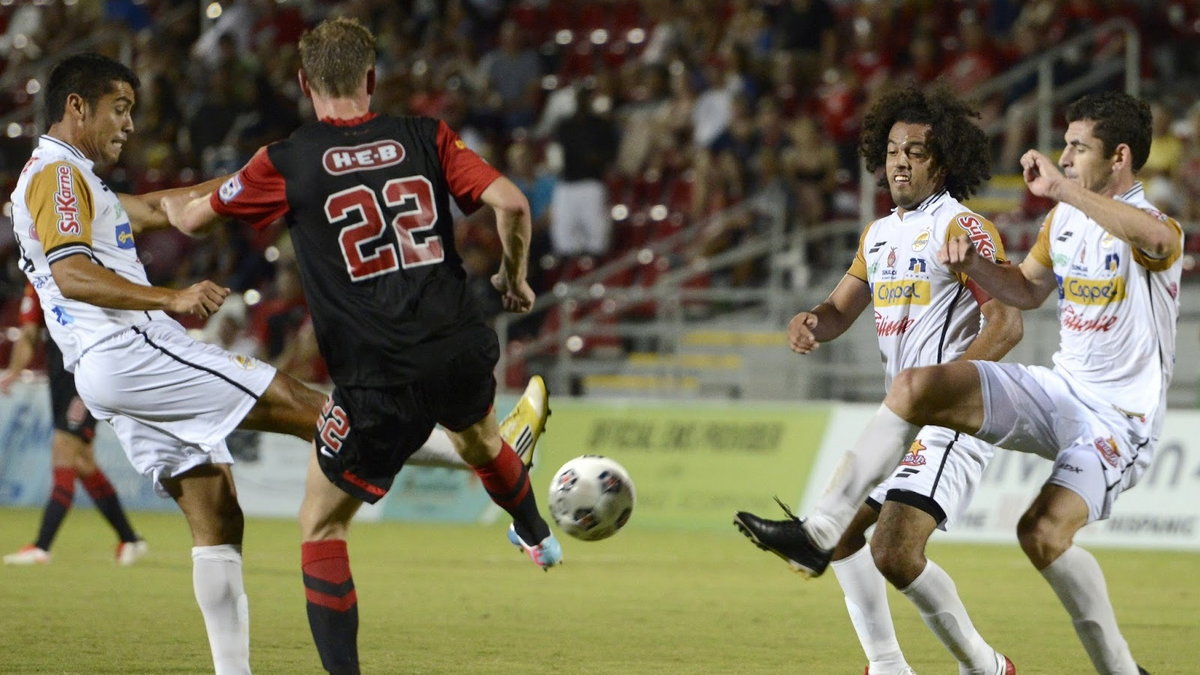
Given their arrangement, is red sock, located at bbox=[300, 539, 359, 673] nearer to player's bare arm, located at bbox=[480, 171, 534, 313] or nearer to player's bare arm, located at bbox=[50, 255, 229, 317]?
player's bare arm, located at bbox=[50, 255, 229, 317]

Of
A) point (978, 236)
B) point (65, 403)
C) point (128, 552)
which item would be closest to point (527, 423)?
point (978, 236)

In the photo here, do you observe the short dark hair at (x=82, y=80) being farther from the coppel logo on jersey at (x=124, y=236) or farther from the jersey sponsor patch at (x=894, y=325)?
the jersey sponsor patch at (x=894, y=325)

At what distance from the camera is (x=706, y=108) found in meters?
19.6

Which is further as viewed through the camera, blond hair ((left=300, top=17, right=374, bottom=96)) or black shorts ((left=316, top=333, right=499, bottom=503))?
black shorts ((left=316, top=333, right=499, bottom=503))

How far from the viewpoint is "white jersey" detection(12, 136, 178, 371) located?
6.62 m

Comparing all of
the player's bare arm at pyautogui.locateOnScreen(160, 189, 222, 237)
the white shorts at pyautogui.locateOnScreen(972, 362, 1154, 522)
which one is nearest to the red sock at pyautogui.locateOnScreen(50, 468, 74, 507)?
the player's bare arm at pyautogui.locateOnScreen(160, 189, 222, 237)

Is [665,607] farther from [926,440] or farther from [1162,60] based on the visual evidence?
[1162,60]

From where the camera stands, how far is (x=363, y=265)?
585 centimetres

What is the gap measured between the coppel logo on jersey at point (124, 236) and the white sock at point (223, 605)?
134 centimetres

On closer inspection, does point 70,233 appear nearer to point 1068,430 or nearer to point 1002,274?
point 1002,274

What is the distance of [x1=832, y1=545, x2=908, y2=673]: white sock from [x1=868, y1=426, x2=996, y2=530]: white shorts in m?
0.34

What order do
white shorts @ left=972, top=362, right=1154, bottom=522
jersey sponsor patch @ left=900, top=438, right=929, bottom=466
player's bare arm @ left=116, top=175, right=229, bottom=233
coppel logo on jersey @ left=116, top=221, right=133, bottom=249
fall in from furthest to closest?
player's bare arm @ left=116, top=175, right=229, bottom=233, coppel logo on jersey @ left=116, top=221, right=133, bottom=249, jersey sponsor patch @ left=900, top=438, right=929, bottom=466, white shorts @ left=972, top=362, right=1154, bottom=522

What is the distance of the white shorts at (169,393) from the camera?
6742 mm

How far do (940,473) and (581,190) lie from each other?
1288 centimetres
